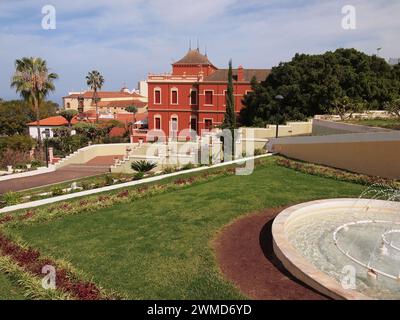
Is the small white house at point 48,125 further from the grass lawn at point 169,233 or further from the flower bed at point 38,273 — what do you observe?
the flower bed at point 38,273

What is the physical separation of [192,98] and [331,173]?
96.0 feet

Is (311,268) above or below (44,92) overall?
below

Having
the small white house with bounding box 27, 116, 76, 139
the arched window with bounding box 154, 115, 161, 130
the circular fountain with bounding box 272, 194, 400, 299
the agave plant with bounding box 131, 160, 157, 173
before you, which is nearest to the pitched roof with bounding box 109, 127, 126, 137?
the arched window with bounding box 154, 115, 161, 130

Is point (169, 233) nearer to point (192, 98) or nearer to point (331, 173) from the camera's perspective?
point (331, 173)

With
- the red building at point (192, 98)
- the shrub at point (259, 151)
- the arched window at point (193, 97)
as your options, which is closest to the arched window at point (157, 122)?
the red building at point (192, 98)

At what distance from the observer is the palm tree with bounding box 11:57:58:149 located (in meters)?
32.5

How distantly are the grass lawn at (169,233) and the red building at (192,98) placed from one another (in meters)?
26.8

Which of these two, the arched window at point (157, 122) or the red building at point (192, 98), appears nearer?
the red building at point (192, 98)

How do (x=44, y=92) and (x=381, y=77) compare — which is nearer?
(x=381, y=77)

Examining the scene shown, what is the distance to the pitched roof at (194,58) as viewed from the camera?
4688 cm
